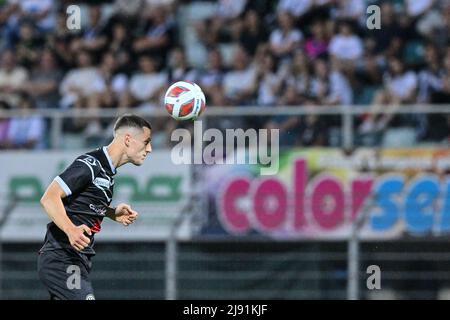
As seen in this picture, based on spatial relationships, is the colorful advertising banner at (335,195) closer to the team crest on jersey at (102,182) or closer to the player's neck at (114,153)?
the player's neck at (114,153)

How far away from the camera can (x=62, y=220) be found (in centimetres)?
978

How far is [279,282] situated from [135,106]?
355 centimetres

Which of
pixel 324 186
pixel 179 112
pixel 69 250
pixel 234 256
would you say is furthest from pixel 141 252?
pixel 69 250

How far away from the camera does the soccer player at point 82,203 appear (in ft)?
33.3

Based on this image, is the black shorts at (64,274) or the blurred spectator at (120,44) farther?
the blurred spectator at (120,44)

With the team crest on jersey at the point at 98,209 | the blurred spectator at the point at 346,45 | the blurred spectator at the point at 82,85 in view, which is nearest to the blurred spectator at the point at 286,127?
the blurred spectator at the point at 346,45

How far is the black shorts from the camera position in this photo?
33.6 ft

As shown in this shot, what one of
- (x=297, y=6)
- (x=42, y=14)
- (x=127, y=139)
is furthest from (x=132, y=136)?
(x=42, y=14)

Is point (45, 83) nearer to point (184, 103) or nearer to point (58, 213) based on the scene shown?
point (184, 103)

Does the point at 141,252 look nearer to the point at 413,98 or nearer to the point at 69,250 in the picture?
the point at 413,98

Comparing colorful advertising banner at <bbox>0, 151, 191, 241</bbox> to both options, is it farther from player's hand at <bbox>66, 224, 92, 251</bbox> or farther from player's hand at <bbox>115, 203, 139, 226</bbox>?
player's hand at <bbox>66, 224, 92, 251</bbox>

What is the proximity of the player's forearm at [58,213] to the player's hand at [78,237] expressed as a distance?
0.14ft

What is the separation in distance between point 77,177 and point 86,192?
229 mm

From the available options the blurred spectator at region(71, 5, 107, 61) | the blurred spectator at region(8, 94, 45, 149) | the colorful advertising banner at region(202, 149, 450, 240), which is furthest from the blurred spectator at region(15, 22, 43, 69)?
the colorful advertising banner at region(202, 149, 450, 240)
